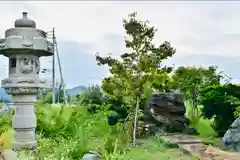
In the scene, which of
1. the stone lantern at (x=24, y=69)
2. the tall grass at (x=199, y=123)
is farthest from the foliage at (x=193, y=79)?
the stone lantern at (x=24, y=69)

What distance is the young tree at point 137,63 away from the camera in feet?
26.7

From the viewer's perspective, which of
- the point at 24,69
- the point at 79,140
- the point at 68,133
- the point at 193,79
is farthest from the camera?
the point at 193,79

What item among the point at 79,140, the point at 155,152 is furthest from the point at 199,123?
the point at 79,140

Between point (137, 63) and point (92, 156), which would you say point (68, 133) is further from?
point (92, 156)

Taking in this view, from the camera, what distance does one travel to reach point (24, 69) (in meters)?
5.97

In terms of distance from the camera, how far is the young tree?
8.14 m

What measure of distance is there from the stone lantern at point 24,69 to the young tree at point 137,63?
7.98 ft

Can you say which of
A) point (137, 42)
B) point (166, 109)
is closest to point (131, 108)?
point (137, 42)

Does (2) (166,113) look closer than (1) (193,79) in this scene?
Yes

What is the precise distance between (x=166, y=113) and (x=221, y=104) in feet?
4.68

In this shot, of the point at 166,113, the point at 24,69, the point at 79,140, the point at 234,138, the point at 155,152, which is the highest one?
the point at 24,69

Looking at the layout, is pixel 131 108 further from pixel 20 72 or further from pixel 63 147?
pixel 20 72

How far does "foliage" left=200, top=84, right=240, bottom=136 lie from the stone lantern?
5.61 metres

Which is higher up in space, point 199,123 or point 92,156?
point 199,123
